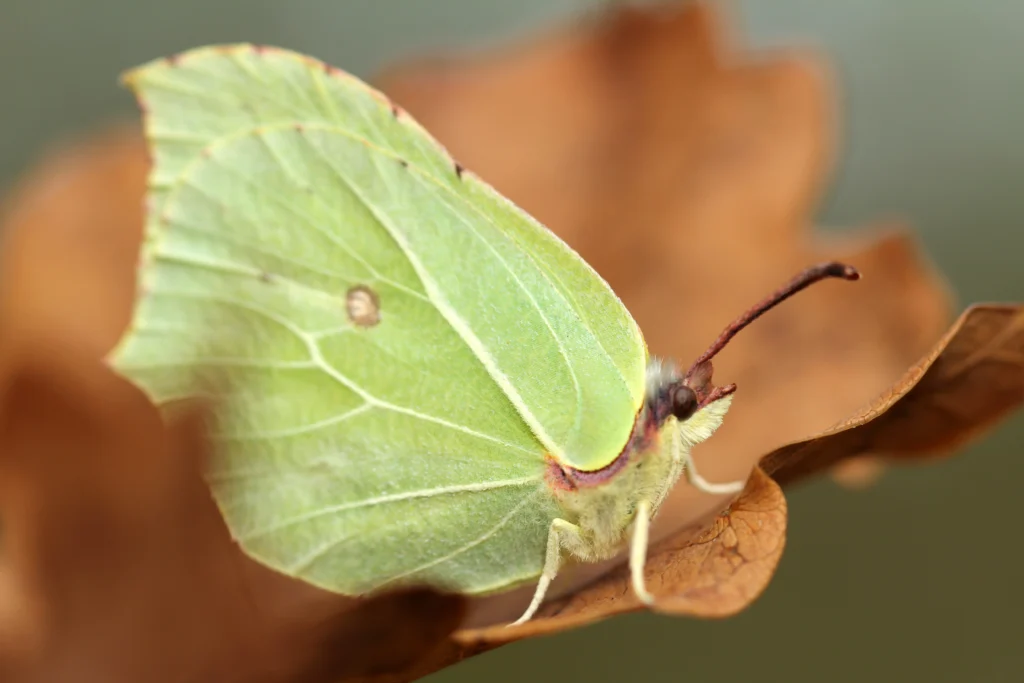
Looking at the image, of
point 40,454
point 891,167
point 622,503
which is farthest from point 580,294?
point 891,167

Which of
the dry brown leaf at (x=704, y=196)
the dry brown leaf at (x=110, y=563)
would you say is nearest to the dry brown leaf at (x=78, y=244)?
the dry brown leaf at (x=110, y=563)

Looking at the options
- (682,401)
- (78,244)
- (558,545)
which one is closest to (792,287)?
(682,401)

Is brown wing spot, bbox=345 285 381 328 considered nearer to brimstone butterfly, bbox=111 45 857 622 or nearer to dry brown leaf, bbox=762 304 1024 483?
brimstone butterfly, bbox=111 45 857 622

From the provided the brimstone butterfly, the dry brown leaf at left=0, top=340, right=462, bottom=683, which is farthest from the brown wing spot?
the dry brown leaf at left=0, top=340, right=462, bottom=683

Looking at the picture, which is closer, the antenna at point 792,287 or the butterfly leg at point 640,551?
the butterfly leg at point 640,551

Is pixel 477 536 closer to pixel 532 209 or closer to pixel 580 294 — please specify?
pixel 580 294

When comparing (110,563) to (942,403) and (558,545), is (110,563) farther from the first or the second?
(942,403)

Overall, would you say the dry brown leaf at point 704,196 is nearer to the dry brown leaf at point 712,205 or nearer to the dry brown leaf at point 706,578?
the dry brown leaf at point 712,205
